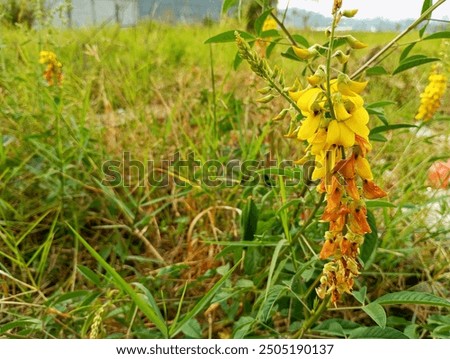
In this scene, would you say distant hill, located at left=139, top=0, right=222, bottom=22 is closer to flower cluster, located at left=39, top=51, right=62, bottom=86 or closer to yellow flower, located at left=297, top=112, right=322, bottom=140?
flower cluster, located at left=39, top=51, right=62, bottom=86

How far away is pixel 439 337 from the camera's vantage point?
761mm

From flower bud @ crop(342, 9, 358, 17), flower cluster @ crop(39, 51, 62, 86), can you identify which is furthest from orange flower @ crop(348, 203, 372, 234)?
flower cluster @ crop(39, 51, 62, 86)

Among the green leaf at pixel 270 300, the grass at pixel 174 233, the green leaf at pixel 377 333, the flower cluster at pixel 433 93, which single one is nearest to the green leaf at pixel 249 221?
the grass at pixel 174 233

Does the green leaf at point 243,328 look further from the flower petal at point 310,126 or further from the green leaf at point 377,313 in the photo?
the flower petal at point 310,126

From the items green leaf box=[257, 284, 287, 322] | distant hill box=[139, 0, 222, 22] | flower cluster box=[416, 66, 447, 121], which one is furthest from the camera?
distant hill box=[139, 0, 222, 22]

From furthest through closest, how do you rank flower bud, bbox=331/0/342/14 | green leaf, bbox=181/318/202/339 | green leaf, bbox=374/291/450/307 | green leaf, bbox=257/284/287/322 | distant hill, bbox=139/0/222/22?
distant hill, bbox=139/0/222/22
green leaf, bbox=181/318/202/339
green leaf, bbox=257/284/287/322
green leaf, bbox=374/291/450/307
flower bud, bbox=331/0/342/14

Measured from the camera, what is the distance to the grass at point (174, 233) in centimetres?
89

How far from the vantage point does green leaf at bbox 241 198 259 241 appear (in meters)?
0.89

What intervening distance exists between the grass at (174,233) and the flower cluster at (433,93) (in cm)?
12

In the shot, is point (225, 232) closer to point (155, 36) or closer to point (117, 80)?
point (117, 80)

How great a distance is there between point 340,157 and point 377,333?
0.31m

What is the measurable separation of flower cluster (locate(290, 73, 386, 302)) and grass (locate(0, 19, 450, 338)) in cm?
13

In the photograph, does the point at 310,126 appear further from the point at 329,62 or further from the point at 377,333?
the point at 377,333
